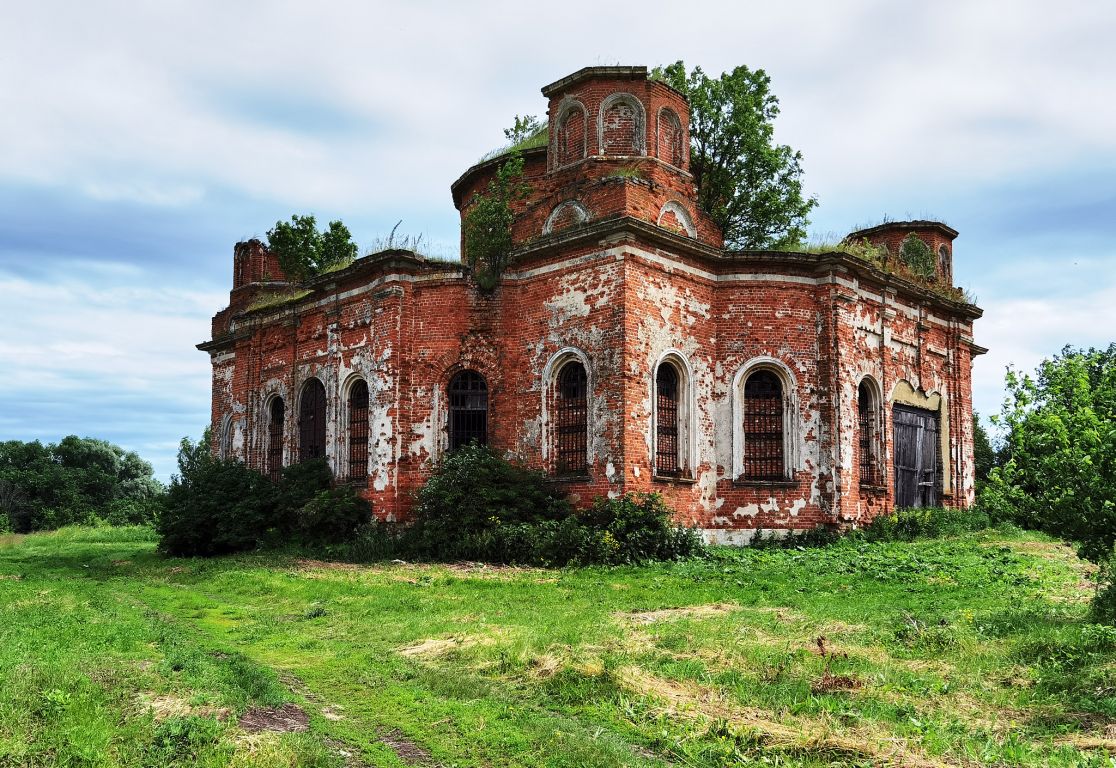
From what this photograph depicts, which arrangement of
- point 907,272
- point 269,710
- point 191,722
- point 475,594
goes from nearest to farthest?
point 191,722 → point 269,710 → point 475,594 → point 907,272

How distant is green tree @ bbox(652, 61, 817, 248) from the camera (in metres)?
27.0

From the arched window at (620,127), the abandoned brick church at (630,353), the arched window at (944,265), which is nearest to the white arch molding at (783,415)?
the abandoned brick church at (630,353)

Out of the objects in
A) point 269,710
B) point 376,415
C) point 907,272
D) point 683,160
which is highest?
Result: point 683,160

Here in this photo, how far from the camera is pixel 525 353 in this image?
→ 19.3 m

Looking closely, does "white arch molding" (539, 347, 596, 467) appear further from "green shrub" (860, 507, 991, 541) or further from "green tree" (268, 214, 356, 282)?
"green tree" (268, 214, 356, 282)

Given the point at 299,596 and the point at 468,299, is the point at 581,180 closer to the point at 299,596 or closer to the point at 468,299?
the point at 468,299

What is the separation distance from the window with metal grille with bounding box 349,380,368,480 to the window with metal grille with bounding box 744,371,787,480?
815 cm

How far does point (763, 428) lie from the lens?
19.3 meters

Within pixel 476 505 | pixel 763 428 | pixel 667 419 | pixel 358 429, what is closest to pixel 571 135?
pixel 667 419

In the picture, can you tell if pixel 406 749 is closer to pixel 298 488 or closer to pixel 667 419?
pixel 667 419

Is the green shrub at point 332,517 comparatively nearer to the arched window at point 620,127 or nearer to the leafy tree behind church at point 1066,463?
the arched window at point 620,127

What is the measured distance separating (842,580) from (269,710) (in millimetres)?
9098

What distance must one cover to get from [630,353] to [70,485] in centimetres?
3629

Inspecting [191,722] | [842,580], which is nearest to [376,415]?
[842,580]
